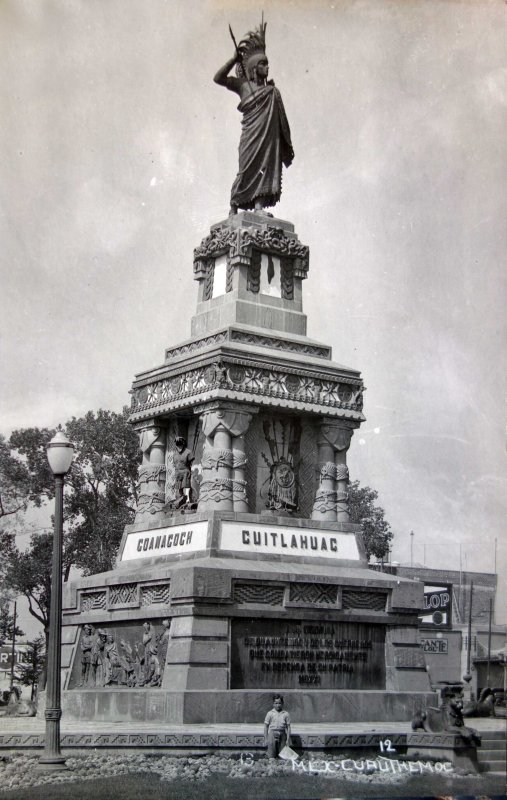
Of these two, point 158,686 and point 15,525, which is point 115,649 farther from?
point 15,525

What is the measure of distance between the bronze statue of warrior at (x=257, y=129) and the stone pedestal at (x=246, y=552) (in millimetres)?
850

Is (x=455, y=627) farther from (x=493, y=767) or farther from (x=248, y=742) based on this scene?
(x=248, y=742)

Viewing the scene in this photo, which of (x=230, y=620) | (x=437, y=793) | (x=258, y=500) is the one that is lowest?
(x=437, y=793)

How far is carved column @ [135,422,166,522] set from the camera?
28953 mm

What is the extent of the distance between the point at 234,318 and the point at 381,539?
30564 millimetres

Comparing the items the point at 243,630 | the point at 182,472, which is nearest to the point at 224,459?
the point at 182,472

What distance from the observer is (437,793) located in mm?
17672

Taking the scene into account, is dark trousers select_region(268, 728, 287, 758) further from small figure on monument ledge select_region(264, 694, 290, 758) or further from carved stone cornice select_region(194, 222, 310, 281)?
carved stone cornice select_region(194, 222, 310, 281)

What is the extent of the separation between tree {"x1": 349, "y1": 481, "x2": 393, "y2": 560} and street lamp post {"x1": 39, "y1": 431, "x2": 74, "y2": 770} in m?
37.5

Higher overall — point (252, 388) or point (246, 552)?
point (252, 388)

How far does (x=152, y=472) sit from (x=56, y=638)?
10.4m

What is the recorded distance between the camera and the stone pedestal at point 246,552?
24.3m

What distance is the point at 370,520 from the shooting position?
58156mm

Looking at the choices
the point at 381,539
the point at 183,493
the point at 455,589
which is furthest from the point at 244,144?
the point at 455,589
